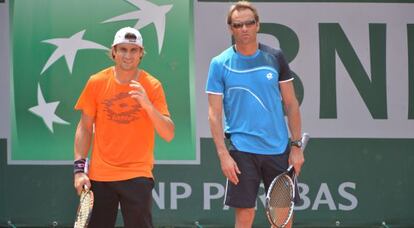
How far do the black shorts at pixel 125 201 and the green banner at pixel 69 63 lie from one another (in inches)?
83.8

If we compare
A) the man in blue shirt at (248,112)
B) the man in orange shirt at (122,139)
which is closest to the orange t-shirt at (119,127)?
the man in orange shirt at (122,139)

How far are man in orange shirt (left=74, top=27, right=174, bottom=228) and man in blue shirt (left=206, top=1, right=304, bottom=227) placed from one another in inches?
17.3

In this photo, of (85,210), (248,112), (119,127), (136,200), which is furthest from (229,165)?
(85,210)

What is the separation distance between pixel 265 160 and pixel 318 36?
2.40 meters

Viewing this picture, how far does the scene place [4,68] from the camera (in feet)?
23.7

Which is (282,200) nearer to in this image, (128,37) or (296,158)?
(296,158)

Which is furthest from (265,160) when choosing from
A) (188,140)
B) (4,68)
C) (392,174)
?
(4,68)

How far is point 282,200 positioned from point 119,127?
3.63ft

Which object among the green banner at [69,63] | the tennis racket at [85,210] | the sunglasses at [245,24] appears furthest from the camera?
the green banner at [69,63]

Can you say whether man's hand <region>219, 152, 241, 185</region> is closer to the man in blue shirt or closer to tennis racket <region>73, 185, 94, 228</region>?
the man in blue shirt

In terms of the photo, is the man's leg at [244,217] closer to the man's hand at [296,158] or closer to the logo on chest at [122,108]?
the man's hand at [296,158]

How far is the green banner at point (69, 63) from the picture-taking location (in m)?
7.23

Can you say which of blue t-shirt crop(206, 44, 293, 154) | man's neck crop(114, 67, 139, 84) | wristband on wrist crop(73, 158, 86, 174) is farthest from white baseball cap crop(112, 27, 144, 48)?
wristband on wrist crop(73, 158, 86, 174)

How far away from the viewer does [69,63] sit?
7.24 meters
